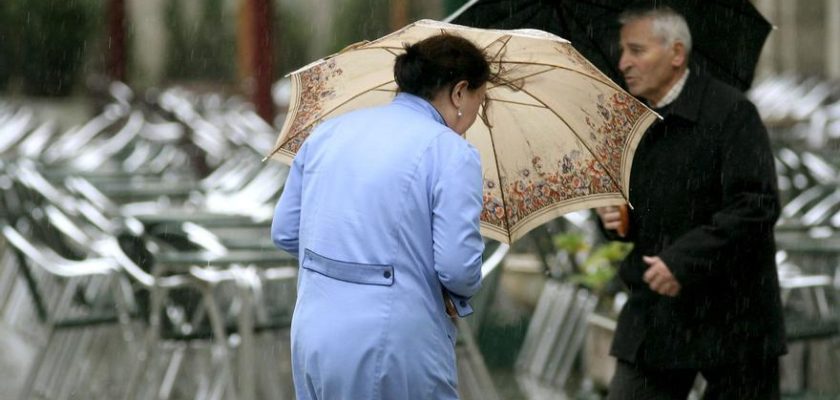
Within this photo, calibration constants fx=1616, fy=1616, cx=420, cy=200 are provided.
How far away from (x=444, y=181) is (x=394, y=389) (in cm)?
49

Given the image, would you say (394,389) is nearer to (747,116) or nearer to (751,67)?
(747,116)

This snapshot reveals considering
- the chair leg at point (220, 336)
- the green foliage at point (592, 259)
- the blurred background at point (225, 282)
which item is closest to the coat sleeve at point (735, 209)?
the blurred background at point (225, 282)

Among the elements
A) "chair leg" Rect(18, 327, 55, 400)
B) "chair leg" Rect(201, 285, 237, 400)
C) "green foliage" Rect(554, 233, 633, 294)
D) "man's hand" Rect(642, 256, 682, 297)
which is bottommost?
"chair leg" Rect(18, 327, 55, 400)

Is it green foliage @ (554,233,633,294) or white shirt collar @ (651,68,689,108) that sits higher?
white shirt collar @ (651,68,689,108)

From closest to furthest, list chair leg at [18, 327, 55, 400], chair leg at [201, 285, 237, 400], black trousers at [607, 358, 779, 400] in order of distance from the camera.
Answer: black trousers at [607, 358, 779, 400]
chair leg at [201, 285, 237, 400]
chair leg at [18, 327, 55, 400]

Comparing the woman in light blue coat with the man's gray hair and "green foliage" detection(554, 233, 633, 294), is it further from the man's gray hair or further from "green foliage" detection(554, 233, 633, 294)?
"green foliage" detection(554, 233, 633, 294)

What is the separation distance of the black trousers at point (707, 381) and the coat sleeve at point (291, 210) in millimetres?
1368

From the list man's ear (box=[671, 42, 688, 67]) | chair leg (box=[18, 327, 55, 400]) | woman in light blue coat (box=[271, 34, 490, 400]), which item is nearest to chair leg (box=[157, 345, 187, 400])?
chair leg (box=[18, 327, 55, 400])

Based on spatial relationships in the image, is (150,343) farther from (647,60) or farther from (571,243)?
(647,60)

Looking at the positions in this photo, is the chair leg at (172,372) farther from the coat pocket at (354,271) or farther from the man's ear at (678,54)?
the coat pocket at (354,271)

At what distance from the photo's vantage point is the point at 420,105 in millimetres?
3809

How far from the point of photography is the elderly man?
15.1ft

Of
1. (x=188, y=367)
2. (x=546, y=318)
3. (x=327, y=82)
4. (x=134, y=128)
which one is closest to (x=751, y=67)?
(x=327, y=82)

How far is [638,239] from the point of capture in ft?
16.0
